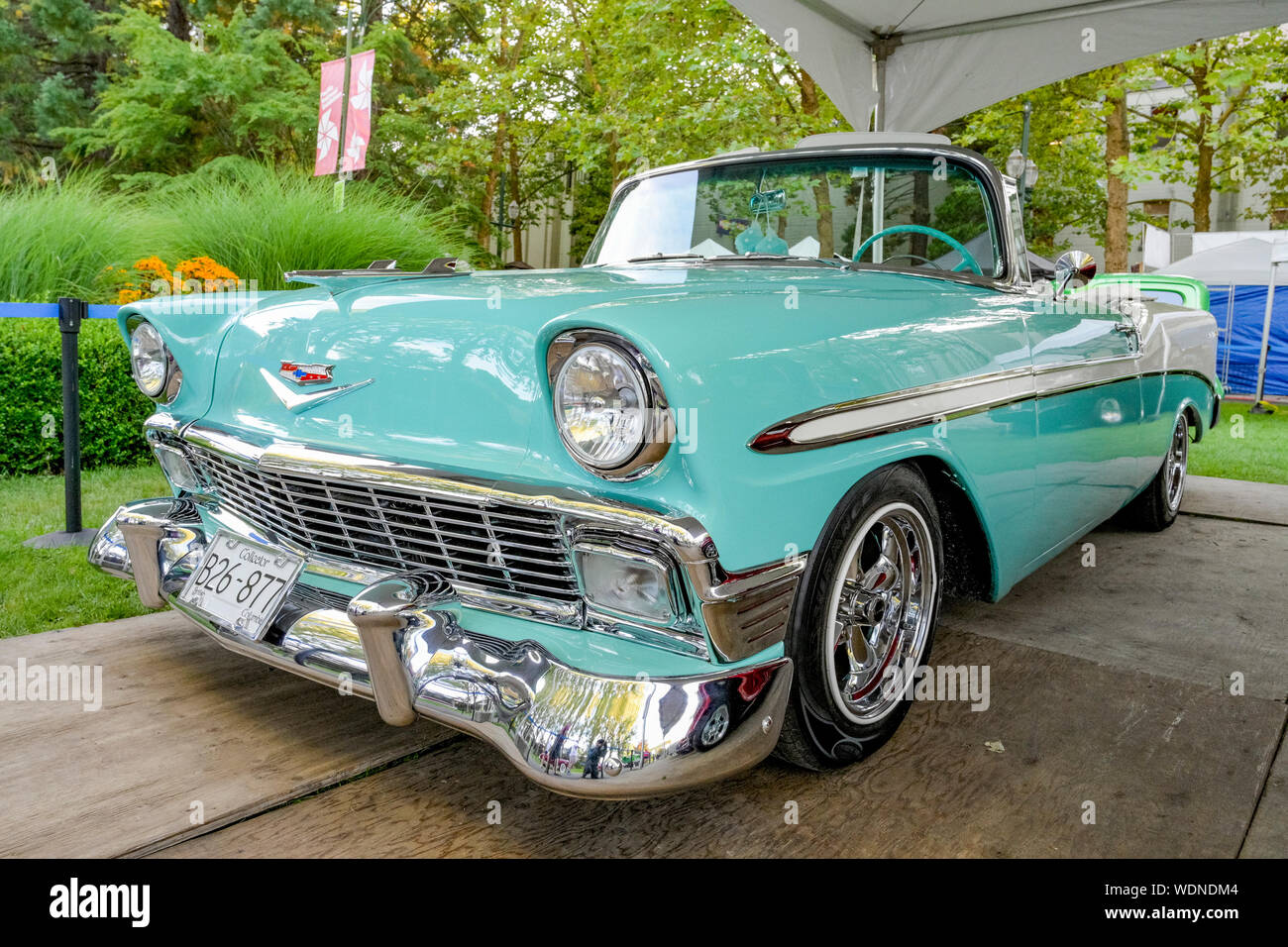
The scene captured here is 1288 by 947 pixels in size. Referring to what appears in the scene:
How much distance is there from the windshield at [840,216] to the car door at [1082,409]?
0.32 m

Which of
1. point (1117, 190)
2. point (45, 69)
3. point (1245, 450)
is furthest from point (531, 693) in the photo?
point (45, 69)

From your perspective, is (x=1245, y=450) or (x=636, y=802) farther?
(x=1245, y=450)

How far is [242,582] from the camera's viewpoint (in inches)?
84.4

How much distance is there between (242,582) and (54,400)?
11.4 feet

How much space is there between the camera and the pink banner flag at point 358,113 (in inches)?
332

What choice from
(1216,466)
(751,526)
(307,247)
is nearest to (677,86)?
(307,247)

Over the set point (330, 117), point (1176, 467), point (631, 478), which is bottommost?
point (1176, 467)

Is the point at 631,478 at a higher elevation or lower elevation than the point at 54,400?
lower

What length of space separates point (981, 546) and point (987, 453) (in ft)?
0.84

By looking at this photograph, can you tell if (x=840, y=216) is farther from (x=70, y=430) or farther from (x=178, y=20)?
(x=178, y=20)

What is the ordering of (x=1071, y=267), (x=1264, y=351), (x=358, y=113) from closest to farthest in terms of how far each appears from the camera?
(x=1071, y=267), (x=358, y=113), (x=1264, y=351)

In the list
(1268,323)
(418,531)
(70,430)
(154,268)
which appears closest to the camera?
(418,531)

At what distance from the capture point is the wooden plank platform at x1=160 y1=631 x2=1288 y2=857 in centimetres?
185
